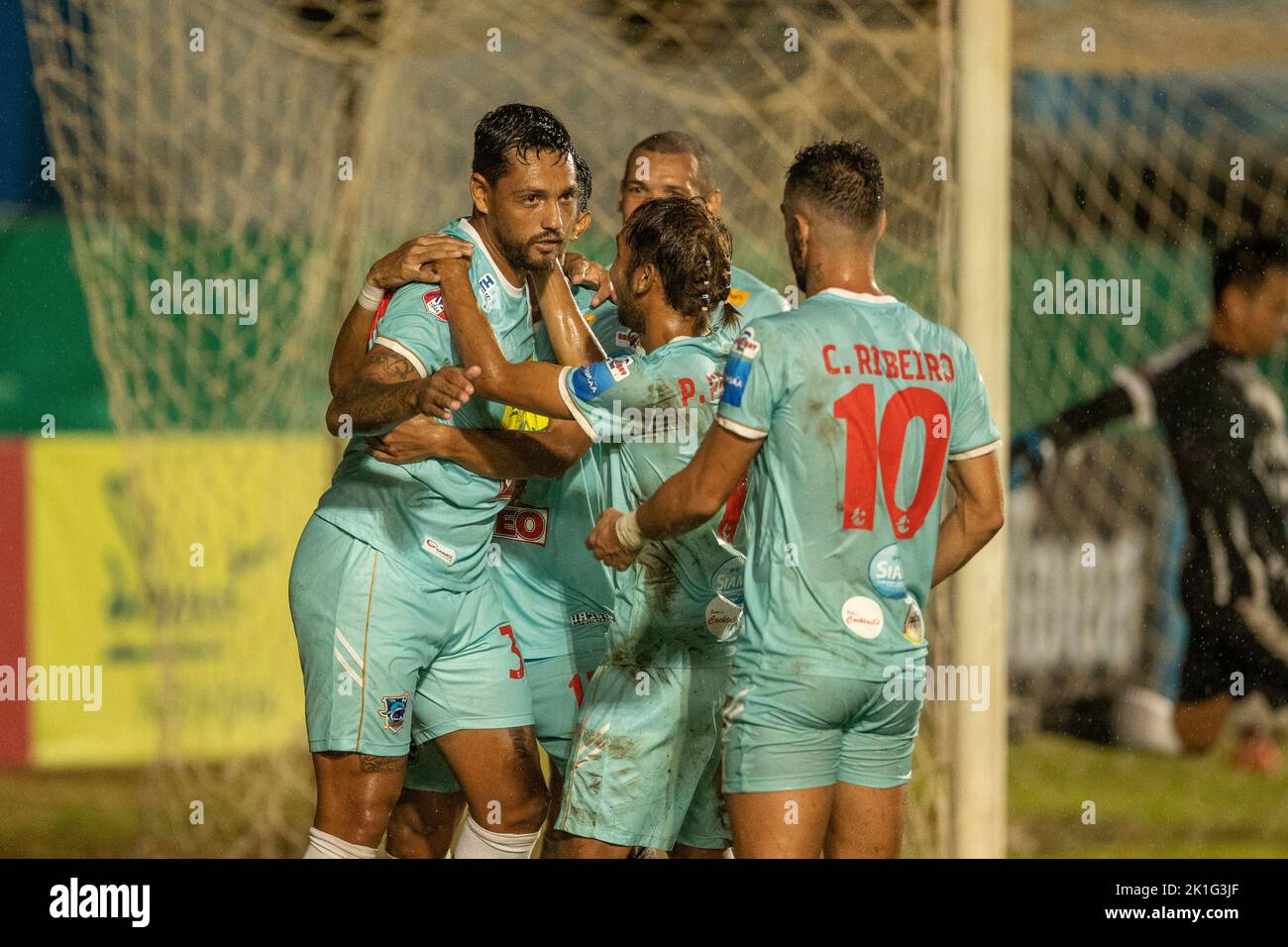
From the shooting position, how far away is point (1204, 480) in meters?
7.36

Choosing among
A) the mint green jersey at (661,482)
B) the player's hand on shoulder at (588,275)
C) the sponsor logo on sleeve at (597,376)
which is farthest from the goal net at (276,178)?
the sponsor logo on sleeve at (597,376)

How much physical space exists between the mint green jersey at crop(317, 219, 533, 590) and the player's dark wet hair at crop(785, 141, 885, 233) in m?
0.98

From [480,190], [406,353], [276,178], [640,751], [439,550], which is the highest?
[276,178]

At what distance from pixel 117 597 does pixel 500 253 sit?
4.97m

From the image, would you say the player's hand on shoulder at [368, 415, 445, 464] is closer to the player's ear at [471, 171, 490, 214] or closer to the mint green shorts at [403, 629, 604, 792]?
the player's ear at [471, 171, 490, 214]

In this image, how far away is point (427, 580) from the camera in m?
3.94

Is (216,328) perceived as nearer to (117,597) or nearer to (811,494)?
(117,597)

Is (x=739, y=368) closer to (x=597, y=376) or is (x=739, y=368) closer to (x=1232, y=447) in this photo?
(x=597, y=376)

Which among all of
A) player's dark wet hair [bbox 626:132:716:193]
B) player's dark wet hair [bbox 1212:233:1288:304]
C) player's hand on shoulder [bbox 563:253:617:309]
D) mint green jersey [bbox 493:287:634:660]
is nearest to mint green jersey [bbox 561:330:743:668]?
mint green jersey [bbox 493:287:634:660]

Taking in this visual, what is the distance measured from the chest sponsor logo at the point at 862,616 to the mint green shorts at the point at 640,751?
1.95ft

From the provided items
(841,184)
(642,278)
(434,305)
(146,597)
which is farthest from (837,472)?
(146,597)

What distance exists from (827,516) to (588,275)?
1.45 metres

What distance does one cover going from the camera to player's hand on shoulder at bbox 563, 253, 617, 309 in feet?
14.5
